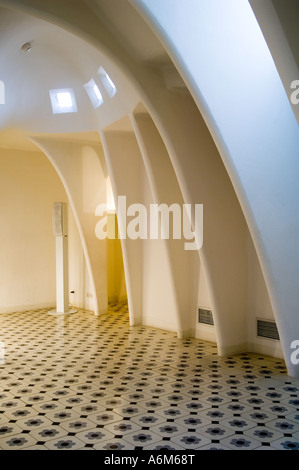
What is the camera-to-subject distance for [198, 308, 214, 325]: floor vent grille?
36.8 ft

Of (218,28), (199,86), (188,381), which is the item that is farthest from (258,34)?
(188,381)

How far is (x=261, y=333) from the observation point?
396 inches

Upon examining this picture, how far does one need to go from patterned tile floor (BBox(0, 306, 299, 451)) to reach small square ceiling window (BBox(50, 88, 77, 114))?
17.6 ft

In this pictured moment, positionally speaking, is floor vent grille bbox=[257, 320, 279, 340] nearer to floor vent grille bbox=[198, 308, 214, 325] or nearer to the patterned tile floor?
the patterned tile floor

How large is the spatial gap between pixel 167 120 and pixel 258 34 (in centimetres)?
202

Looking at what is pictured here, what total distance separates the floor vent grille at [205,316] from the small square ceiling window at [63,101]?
5573mm

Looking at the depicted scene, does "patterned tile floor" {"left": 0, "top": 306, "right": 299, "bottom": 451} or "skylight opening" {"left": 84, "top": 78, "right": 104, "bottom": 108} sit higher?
"skylight opening" {"left": 84, "top": 78, "right": 104, "bottom": 108}

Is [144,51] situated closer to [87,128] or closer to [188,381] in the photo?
[87,128]

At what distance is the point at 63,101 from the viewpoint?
12477 mm

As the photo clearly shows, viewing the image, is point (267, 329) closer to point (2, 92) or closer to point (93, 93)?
point (93, 93)

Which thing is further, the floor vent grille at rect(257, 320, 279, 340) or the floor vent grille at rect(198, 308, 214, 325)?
the floor vent grille at rect(198, 308, 214, 325)

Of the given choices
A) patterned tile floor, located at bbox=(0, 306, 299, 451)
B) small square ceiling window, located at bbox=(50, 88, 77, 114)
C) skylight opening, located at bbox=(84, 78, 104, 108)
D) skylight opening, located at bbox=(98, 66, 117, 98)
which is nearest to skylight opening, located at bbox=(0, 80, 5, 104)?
small square ceiling window, located at bbox=(50, 88, 77, 114)

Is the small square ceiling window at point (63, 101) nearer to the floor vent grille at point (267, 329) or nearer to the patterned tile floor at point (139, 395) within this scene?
the patterned tile floor at point (139, 395)

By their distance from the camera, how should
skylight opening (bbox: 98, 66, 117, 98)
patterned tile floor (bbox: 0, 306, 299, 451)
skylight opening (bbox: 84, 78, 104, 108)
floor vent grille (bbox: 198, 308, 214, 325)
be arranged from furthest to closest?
skylight opening (bbox: 84, 78, 104, 108) < floor vent grille (bbox: 198, 308, 214, 325) < skylight opening (bbox: 98, 66, 117, 98) < patterned tile floor (bbox: 0, 306, 299, 451)
